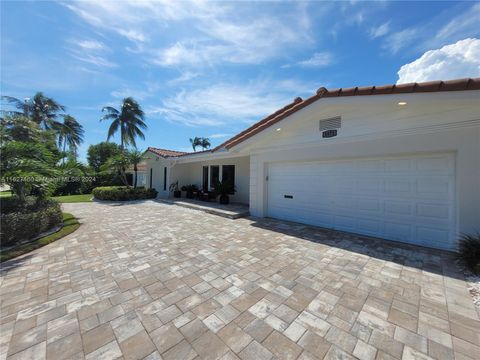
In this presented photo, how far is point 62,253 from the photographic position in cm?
471

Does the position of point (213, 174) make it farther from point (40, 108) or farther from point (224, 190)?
point (40, 108)

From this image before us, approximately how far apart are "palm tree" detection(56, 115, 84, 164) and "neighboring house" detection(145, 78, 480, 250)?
1116 inches

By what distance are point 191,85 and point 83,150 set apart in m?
Answer: 31.2

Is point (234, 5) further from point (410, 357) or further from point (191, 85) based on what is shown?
point (410, 357)

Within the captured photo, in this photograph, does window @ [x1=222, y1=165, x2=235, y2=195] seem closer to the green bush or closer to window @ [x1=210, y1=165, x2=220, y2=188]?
window @ [x1=210, y1=165, x2=220, y2=188]

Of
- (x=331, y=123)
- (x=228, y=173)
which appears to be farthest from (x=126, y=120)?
(x=331, y=123)

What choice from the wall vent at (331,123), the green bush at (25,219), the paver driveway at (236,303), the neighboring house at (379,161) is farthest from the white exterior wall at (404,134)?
the green bush at (25,219)

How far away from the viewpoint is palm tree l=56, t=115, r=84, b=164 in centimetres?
2542

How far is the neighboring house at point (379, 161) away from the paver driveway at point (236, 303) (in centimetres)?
102

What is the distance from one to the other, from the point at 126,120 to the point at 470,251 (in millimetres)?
26002

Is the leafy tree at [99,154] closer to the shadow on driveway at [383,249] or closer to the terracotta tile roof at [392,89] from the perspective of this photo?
the terracotta tile roof at [392,89]

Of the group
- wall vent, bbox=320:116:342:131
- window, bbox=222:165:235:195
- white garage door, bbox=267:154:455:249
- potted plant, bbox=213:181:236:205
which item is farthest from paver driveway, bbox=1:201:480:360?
window, bbox=222:165:235:195

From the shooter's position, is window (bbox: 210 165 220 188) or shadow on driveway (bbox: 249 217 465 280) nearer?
shadow on driveway (bbox: 249 217 465 280)

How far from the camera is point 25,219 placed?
549 cm
